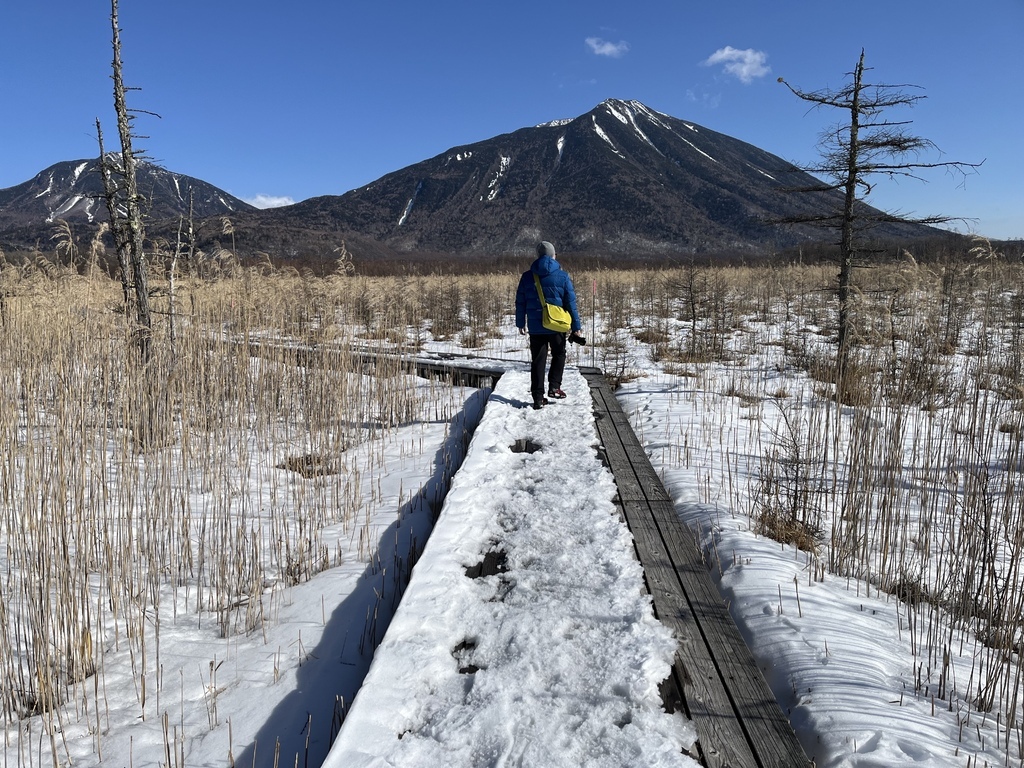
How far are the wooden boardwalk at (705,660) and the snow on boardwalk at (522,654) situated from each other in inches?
2.8

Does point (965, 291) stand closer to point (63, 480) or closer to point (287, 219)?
point (63, 480)

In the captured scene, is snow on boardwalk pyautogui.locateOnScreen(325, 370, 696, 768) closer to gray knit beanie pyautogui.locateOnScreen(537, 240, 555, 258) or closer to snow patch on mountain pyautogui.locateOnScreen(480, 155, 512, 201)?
gray knit beanie pyautogui.locateOnScreen(537, 240, 555, 258)

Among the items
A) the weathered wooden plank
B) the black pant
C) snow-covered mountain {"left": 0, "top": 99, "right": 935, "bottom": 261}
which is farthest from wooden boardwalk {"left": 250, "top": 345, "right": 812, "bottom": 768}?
snow-covered mountain {"left": 0, "top": 99, "right": 935, "bottom": 261}

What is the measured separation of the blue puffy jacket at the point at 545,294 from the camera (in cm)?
559

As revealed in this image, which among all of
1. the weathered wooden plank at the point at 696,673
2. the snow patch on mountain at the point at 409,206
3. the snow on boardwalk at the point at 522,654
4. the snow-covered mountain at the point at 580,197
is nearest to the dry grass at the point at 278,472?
the weathered wooden plank at the point at 696,673

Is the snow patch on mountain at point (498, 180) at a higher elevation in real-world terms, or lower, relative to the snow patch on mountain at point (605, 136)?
lower

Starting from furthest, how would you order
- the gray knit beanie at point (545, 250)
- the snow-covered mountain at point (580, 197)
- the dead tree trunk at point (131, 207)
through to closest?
the snow-covered mountain at point (580, 197) < the gray knit beanie at point (545, 250) < the dead tree trunk at point (131, 207)

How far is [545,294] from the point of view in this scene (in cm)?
562

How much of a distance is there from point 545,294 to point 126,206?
4.28 meters

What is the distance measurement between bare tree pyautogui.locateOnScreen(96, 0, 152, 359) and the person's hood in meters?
3.71

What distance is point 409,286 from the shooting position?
59.1 ft

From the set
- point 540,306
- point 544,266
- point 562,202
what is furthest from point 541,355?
point 562,202

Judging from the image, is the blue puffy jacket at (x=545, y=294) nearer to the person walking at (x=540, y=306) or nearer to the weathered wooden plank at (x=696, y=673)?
the person walking at (x=540, y=306)

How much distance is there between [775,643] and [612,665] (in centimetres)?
70
